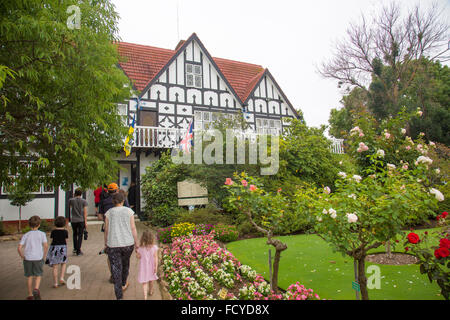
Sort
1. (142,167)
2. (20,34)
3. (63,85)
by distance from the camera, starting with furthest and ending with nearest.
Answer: (142,167)
(63,85)
(20,34)

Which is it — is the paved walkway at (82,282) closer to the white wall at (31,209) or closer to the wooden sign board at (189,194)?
the wooden sign board at (189,194)

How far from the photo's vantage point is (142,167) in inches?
575

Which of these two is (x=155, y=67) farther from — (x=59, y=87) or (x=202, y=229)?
(x=59, y=87)

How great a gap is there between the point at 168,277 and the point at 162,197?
20.3 ft

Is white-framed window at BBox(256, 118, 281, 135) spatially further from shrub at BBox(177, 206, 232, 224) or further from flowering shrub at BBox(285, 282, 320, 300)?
flowering shrub at BBox(285, 282, 320, 300)

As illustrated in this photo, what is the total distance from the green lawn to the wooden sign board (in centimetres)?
365

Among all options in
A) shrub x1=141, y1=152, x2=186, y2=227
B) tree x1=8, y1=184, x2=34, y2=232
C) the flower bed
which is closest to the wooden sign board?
shrub x1=141, y1=152, x2=186, y2=227

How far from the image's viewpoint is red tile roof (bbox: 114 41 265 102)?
619 inches

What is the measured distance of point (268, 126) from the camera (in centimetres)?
1784

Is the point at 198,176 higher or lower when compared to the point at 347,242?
higher

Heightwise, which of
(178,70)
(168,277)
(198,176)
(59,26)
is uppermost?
(178,70)

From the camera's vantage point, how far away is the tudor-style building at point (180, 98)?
14559 mm

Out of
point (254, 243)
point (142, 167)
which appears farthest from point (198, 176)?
point (142, 167)

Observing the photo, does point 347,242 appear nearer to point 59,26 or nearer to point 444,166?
point 59,26
